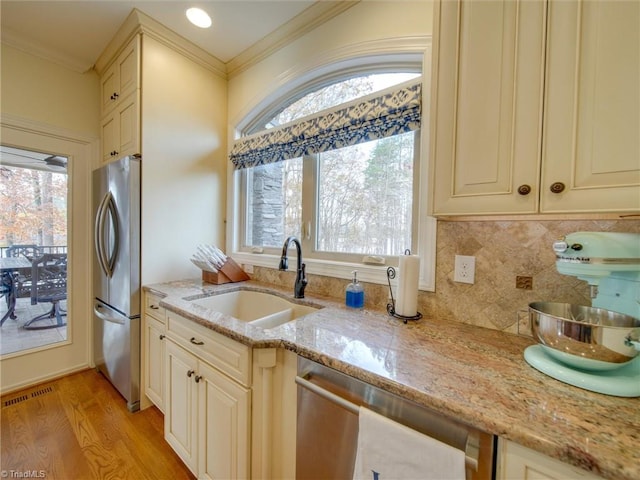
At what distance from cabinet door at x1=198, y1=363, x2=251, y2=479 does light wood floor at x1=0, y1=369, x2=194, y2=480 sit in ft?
1.38

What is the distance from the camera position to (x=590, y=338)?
662 millimetres

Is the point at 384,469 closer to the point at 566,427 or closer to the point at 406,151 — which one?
the point at 566,427

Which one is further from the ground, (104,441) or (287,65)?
(287,65)

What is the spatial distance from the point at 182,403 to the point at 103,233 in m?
1.52

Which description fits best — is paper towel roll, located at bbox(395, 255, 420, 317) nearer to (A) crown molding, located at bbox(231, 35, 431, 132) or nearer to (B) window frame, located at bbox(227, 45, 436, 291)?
(B) window frame, located at bbox(227, 45, 436, 291)

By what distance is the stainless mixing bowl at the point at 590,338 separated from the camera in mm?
637

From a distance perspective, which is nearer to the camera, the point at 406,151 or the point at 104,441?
the point at 406,151

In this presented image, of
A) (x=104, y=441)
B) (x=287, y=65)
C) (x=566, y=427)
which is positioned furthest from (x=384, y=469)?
(x=287, y=65)

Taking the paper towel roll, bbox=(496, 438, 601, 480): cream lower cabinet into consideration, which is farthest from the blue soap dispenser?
bbox=(496, 438, 601, 480): cream lower cabinet

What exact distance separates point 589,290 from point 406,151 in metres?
1.00

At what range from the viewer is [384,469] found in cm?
71

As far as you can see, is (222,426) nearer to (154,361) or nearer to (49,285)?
(154,361)

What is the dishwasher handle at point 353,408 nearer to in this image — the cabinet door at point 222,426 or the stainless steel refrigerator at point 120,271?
the cabinet door at point 222,426

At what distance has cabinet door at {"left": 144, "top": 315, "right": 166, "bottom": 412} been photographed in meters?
1.68
